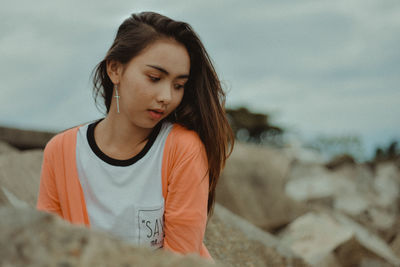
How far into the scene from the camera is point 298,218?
17.9 feet

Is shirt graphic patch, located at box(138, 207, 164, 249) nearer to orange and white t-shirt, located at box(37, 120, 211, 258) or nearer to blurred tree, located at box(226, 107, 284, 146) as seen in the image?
orange and white t-shirt, located at box(37, 120, 211, 258)

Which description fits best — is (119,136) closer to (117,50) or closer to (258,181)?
(117,50)

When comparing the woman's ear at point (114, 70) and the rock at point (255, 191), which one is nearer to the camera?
the woman's ear at point (114, 70)

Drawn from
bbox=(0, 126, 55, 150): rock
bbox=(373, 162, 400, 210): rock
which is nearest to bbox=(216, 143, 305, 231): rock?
bbox=(0, 126, 55, 150): rock

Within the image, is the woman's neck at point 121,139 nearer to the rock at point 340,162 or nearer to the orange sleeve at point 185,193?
the orange sleeve at point 185,193

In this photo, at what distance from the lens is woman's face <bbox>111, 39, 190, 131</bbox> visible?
1910 mm

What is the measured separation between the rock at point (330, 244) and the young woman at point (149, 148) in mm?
2043

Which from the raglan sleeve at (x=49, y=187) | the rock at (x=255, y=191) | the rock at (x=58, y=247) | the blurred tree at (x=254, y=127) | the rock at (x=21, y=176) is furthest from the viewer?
the blurred tree at (x=254, y=127)

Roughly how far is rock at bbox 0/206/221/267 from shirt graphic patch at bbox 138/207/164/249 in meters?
1.00

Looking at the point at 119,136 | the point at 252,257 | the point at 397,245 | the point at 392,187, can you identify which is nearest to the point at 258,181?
the point at 397,245

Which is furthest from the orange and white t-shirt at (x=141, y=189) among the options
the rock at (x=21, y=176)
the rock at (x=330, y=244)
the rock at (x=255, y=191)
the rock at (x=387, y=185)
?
the rock at (x=387, y=185)

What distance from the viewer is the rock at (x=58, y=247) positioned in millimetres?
891

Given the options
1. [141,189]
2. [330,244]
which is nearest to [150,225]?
[141,189]

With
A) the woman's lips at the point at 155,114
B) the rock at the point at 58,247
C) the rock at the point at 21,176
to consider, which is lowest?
the rock at the point at 21,176
